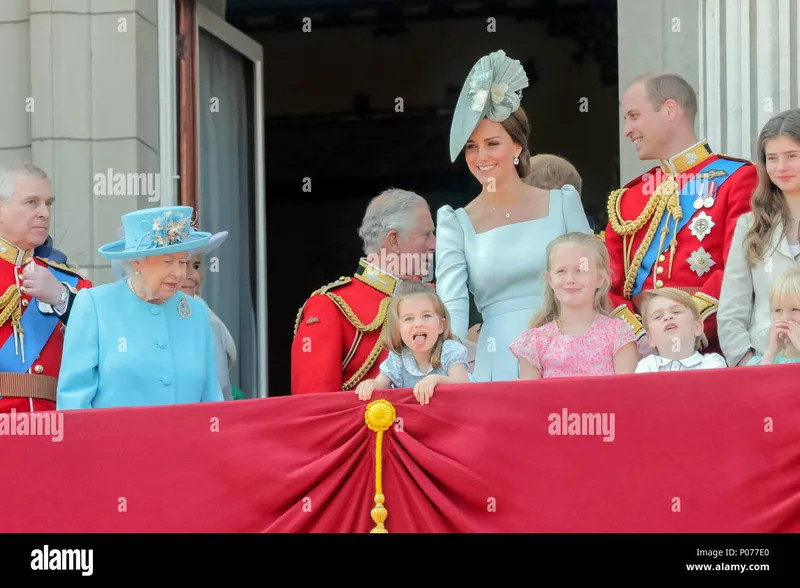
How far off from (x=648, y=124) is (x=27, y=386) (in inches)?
98.7

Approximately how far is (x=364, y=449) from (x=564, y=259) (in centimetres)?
94

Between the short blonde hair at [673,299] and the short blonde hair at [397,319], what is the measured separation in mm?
643

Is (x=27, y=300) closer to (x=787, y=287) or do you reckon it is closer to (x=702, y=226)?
(x=702, y=226)

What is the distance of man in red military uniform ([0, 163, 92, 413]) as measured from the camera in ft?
21.6

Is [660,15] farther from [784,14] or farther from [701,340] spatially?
[701,340]

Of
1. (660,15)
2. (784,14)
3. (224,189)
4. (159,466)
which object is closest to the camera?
(159,466)

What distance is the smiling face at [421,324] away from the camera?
5914 mm

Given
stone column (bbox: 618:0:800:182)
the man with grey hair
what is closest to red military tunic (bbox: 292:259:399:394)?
the man with grey hair

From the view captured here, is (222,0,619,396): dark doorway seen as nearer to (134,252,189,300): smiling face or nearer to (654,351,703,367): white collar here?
(134,252,189,300): smiling face

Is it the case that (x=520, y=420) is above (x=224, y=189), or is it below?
below

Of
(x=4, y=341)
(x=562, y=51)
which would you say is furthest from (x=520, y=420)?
(x=562, y=51)

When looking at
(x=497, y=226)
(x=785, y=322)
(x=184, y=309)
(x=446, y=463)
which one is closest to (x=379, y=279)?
(x=497, y=226)

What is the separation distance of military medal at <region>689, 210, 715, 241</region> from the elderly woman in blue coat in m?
1.76

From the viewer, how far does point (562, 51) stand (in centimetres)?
1169
